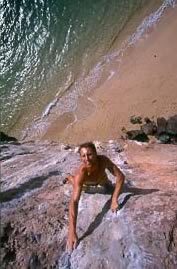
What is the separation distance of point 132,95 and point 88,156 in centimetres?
1141

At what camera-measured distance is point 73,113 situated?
786 inches

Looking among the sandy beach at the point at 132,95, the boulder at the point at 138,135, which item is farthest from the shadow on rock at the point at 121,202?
the sandy beach at the point at 132,95

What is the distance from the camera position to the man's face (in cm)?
758

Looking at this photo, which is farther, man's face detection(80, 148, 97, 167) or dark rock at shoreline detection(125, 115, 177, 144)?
dark rock at shoreline detection(125, 115, 177, 144)

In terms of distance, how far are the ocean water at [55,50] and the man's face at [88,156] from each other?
12.5 meters

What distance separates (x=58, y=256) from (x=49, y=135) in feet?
39.0

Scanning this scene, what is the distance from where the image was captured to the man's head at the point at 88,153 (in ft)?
24.8

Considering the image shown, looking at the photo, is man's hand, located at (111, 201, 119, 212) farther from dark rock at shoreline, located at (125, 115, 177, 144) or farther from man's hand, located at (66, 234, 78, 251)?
dark rock at shoreline, located at (125, 115, 177, 144)

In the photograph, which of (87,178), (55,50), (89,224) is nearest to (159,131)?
(87,178)

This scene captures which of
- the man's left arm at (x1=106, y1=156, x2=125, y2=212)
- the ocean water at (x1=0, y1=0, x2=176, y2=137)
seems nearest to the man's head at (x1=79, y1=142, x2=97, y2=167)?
the man's left arm at (x1=106, y1=156, x2=125, y2=212)

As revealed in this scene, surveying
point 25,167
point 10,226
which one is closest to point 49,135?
point 25,167

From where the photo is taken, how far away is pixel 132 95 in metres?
18.8

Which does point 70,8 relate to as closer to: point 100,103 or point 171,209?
point 100,103

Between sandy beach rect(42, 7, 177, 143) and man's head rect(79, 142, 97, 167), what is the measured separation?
913cm
